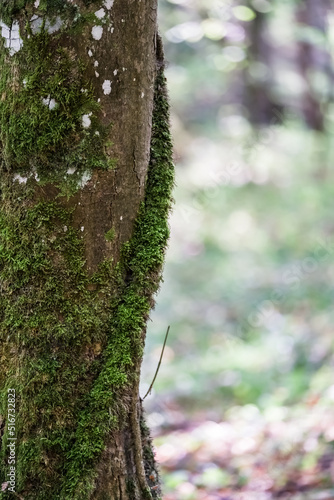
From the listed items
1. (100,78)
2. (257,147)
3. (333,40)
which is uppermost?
(333,40)

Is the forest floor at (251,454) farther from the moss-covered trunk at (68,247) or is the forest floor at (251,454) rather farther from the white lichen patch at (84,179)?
the white lichen patch at (84,179)

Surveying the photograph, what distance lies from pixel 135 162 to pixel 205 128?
10.7 meters

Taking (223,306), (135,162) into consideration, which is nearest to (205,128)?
(223,306)

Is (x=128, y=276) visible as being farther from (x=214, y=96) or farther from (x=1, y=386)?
(x=214, y=96)

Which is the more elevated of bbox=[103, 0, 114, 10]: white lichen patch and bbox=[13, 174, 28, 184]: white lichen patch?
bbox=[103, 0, 114, 10]: white lichen patch

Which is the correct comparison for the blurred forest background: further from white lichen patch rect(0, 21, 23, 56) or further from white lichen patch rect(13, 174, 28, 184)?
white lichen patch rect(0, 21, 23, 56)

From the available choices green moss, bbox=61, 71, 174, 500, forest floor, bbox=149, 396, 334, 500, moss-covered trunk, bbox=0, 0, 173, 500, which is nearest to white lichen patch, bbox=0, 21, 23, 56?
moss-covered trunk, bbox=0, 0, 173, 500

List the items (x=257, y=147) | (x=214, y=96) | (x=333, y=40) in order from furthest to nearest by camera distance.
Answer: (x=214, y=96) → (x=257, y=147) → (x=333, y=40)

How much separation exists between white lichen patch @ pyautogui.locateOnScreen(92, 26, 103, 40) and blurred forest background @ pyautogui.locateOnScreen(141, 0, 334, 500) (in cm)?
310

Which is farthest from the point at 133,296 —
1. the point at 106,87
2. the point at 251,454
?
the point at 251,454

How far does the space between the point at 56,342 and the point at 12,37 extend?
3.72ft

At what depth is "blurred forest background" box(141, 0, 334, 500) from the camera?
460 centimetres

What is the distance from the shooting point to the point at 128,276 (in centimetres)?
215

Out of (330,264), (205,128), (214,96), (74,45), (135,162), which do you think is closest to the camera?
(74,45)
